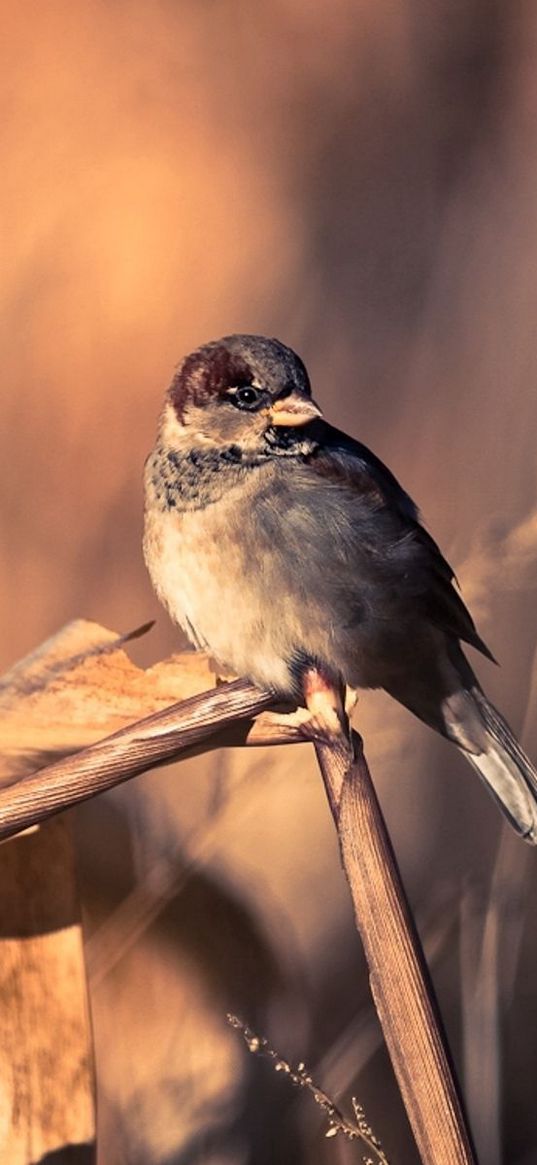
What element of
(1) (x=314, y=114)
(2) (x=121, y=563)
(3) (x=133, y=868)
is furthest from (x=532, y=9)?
(3) (x=133, y=868)

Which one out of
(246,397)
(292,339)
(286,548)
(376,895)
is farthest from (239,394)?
(376,895)

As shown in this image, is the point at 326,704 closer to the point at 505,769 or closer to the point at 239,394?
the point at 239,394

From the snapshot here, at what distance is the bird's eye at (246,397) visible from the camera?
1.67m

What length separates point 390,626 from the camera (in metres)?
1.76

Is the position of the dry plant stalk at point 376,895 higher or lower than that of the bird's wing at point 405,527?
lower

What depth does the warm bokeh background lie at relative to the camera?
2.04 m

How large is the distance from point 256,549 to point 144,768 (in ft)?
2.22

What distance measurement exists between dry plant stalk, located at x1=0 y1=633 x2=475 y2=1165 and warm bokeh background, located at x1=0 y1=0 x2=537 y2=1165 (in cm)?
93

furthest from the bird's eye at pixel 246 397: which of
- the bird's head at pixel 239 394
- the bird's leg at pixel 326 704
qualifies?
the bird's leg at pixel 326 704

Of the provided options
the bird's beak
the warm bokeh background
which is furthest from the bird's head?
the warm bokeh background

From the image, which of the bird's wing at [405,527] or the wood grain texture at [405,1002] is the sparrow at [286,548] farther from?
the wood grain texture at [405,1002]

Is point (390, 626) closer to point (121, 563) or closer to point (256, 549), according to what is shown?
point (256, 549)

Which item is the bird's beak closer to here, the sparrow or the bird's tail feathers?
the sparrow

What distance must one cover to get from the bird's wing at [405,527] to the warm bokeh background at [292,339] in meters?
0.17
